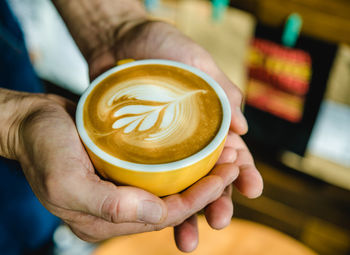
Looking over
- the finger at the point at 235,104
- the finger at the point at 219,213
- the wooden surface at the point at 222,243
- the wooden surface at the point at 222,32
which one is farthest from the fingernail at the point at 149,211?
the wooden surface at the point at 222,32

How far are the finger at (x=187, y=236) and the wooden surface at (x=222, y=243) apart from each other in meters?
0.39

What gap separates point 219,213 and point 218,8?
1.43 meters

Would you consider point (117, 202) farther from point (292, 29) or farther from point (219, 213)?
point (292, 29)

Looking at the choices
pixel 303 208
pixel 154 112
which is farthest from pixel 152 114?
pixel 303 208

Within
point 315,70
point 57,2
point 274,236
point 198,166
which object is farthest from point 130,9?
point 274,236

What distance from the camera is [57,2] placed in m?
1.53

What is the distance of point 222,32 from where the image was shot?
2039 mm

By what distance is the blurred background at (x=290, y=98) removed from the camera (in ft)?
5.87

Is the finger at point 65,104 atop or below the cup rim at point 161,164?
below

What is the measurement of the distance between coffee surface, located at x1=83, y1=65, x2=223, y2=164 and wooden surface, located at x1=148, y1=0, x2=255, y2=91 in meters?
0.98

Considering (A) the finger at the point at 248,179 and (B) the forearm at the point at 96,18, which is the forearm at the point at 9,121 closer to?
(B) the forearm at the point at 96,18

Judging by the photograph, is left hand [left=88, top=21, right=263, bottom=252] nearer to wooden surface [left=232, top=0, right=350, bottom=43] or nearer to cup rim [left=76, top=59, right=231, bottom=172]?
cup rim [left=76, top=59, right=231, bottom=172]

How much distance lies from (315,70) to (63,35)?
1901 millimetres

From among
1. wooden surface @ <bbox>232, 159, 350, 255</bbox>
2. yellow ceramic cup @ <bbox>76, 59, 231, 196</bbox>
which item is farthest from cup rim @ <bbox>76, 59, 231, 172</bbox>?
wooden surface @ <bbox>232, 159, 350, 255</bbox>
